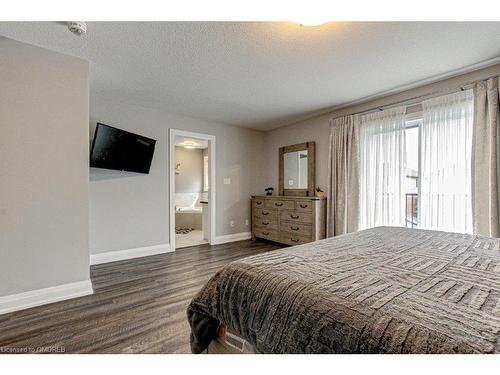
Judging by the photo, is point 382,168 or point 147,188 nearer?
point 382,168

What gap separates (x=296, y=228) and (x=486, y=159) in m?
2.56

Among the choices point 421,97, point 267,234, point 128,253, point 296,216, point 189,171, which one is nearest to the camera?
point 421,97

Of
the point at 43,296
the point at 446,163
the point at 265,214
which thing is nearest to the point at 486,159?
the point at 446,163

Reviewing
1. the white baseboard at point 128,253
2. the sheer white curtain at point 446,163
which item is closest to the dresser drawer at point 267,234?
the white baseboard at point 128,253

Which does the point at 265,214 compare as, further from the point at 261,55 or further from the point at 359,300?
the point at 359,300

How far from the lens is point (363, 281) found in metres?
0.96

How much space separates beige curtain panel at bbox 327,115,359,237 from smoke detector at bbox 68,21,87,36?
3449 millimetres

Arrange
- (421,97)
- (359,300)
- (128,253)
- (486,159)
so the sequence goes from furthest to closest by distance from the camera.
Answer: (128,253), (421,97), (486,159), (359,300)

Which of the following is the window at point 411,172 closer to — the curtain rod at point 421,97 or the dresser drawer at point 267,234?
the curtain rod at point 421,97

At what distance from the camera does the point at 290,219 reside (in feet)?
13.8

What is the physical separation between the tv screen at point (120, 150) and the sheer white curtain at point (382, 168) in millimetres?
3306

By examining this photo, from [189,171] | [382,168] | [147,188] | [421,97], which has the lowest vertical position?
[147,188]

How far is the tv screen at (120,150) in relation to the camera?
2.96 m
